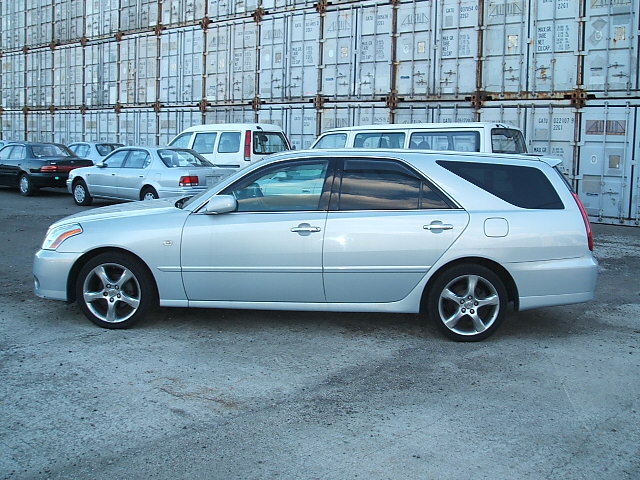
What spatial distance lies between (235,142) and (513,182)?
412 inches

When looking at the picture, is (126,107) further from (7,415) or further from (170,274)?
(7,415)

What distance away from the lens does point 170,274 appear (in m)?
5.85

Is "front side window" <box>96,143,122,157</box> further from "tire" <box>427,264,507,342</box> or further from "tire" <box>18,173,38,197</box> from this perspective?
"tire" <box>427,264,507,342</box>

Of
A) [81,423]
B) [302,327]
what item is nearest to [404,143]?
[302,327]

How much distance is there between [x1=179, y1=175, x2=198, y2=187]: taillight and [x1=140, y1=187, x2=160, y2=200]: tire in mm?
688

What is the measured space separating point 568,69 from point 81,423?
42.0 feet

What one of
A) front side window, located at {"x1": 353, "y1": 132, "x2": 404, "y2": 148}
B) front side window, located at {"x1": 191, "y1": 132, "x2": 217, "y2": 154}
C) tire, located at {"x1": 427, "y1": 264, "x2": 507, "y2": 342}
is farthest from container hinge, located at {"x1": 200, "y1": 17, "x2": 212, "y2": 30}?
tire, located at {"x1": 427, "y1": 264, "x2": 507, "y2": 342}

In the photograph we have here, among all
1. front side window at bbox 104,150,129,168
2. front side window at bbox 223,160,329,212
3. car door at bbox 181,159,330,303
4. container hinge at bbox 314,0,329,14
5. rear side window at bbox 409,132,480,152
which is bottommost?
car door at bbox 181,159,330,303

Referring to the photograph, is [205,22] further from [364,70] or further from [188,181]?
[188,181]

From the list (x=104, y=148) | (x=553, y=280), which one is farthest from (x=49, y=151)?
(x=553, y=280)

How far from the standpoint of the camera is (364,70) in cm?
1705

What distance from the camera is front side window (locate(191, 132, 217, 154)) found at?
625 inches

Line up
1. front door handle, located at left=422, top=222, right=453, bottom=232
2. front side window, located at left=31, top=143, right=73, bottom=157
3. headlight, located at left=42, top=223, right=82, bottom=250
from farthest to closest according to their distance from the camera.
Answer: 1. front side window, located at left=31, top=143, right=73, bottom=157
2. headlight, located at left=42, top=223, right=82, bottom=250
3. front door handle, located at left=422, top=222, right=453, bottom=232

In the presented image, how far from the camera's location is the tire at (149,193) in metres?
13.9
